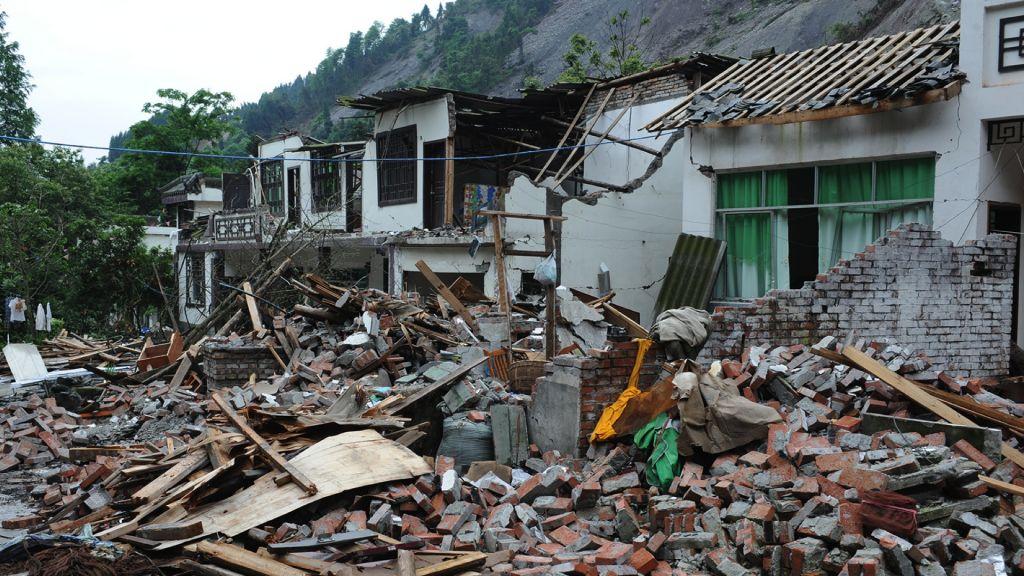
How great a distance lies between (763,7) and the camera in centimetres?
4572

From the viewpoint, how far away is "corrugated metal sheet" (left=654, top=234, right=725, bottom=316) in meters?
12.1

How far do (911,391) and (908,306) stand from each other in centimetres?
244

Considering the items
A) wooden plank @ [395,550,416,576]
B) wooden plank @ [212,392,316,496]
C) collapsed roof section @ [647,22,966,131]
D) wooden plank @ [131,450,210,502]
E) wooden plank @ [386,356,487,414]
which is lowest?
wooden plank @ [395,550,416,576]

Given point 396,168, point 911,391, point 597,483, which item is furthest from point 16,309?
point 911,391

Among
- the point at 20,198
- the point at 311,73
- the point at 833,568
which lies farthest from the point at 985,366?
the point at 311,73

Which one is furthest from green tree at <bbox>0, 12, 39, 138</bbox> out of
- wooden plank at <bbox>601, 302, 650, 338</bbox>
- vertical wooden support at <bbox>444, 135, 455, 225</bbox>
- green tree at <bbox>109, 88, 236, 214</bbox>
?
wooden plank at <bbox>601, 302, 650, 338</bbox>

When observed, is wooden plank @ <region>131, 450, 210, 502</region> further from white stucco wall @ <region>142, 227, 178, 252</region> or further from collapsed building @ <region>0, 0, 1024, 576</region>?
white stucco wall @ <region>142, 227, 178, 252</region>

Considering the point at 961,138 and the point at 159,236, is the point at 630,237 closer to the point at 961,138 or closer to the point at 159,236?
the point at 961,138

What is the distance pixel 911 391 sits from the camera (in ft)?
21.4

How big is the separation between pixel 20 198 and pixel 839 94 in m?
24.8

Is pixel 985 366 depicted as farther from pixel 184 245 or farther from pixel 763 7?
pixel 763 7

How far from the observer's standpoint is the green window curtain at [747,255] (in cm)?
1173

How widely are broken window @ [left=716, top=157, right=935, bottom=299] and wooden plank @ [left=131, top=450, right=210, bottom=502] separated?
8212 millimetres

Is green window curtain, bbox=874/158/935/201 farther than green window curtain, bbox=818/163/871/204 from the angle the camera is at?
No
